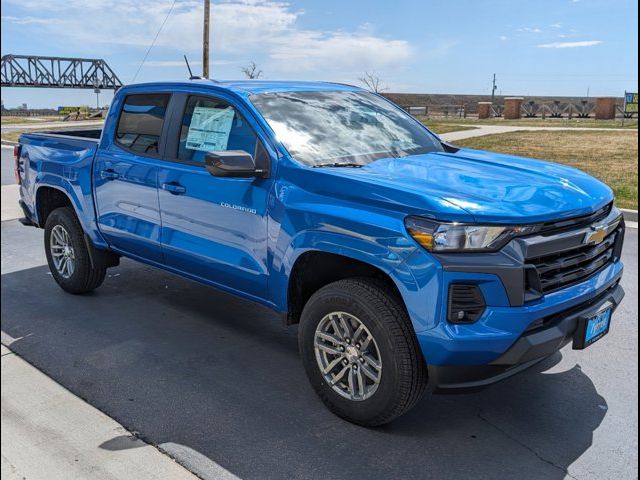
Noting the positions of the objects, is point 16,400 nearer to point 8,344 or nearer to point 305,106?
point 8,344

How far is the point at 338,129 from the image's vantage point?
4344mm

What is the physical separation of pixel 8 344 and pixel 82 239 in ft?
3.89

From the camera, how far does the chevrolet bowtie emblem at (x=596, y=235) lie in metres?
3.50

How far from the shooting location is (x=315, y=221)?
3578 mm

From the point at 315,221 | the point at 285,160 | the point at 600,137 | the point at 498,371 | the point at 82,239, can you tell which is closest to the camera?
the point at 498,371

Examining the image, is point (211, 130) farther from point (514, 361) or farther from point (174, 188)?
point (514, 361)

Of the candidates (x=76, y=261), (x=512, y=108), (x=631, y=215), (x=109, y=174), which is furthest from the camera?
(x=512, y=108)

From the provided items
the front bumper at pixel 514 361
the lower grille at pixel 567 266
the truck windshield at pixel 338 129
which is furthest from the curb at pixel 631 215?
the front bumper at pixel 514 361

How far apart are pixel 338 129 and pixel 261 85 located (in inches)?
27.5

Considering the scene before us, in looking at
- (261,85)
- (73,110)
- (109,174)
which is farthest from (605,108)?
(109,174)

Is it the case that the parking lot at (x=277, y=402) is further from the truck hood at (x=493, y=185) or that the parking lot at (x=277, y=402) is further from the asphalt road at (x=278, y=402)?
the truck hood at (x=493, y=185)

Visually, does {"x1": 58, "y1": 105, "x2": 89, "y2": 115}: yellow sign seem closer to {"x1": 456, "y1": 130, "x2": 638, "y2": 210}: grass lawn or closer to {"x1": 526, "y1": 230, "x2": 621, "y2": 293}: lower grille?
{"x1": 456, "y1": 130, "x2": 638, "y2": 210}: grass lawn

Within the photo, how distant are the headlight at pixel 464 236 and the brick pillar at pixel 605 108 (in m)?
34.0

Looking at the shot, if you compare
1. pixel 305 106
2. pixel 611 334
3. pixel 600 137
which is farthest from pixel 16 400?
pixel 600 137
